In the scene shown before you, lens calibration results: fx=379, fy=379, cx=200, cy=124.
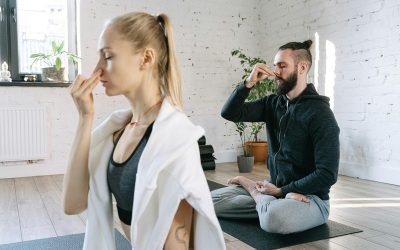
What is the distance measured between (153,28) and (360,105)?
10.5 feet

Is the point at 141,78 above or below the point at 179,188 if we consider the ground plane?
above

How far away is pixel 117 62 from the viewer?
84 centimetres

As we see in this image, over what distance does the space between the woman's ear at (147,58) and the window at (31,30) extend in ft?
11.4

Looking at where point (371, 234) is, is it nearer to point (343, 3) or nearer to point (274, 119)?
point (274, 119)

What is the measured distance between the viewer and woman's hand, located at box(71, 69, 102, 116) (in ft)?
2.75

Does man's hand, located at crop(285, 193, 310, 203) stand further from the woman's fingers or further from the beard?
the woman's fingers

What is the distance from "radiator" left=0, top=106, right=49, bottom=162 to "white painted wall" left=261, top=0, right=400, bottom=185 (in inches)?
114

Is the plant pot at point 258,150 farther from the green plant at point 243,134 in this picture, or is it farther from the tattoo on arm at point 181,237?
the tattoo on arm at point 181,237

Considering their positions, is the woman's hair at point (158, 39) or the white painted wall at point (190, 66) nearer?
the woman's hair at point (158, 39)

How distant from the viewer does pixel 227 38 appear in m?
4.72

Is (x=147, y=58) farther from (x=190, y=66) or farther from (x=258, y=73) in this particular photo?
(x=190, y=66)

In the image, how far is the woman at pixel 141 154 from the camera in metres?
0.72

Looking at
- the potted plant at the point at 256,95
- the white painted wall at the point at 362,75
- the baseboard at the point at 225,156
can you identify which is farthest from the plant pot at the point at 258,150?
the white painted wall at the point at 362,75

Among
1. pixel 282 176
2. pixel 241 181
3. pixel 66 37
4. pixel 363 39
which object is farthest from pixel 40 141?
pixel 363 39
